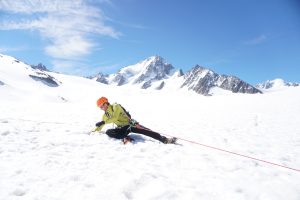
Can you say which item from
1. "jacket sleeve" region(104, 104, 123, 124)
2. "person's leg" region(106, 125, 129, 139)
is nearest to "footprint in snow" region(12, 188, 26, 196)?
"person's leg" region(106, 125, 129, 139)

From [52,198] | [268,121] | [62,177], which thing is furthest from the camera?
[268,121]

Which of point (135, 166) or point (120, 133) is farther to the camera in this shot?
point (120, 133)

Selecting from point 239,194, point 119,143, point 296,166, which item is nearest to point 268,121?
point 296,166

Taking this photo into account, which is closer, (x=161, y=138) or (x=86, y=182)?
(x=86, y=182)

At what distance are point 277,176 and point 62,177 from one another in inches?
243

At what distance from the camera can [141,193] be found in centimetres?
727

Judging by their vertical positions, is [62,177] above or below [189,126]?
below

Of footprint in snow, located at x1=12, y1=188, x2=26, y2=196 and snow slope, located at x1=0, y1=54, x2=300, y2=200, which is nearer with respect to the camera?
footprint in snow, located at x1=12, y1=188, x2=26, y2=196

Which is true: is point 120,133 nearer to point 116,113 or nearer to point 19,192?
point 116,113

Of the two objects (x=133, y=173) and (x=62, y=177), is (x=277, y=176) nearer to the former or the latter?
(x=133, y=173)

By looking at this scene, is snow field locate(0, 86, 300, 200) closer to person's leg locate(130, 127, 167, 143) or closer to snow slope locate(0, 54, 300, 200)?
snow slope locate(0, 54, 300, 200)

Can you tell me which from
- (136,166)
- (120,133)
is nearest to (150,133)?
(120,133)

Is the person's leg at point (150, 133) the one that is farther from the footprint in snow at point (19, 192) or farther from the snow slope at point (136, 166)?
the footprint in snow at point (19, 192)

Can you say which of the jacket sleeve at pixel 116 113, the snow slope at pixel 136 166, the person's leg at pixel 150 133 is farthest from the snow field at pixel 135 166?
the jacket sleeve at pixel 116 113
